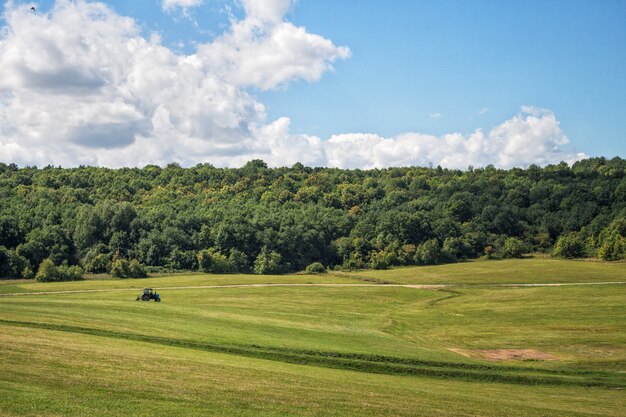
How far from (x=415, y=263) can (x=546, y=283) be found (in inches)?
1790

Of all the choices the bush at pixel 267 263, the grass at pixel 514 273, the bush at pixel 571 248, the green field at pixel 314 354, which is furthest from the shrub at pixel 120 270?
the bush at pixel 571 248

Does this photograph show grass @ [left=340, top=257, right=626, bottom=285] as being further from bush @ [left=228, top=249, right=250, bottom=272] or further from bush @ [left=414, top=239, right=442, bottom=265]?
bush @ [left=228, top=249, right=250, bottom=272]

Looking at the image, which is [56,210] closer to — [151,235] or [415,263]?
[151,235]

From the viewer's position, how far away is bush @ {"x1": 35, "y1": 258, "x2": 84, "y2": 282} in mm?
98938

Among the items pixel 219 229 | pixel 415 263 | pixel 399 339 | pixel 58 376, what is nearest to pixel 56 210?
pixel 219 229

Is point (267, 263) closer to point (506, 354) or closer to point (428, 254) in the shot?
point (428, 254)

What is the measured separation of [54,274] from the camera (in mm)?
100312

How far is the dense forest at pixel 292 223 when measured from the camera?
129 m

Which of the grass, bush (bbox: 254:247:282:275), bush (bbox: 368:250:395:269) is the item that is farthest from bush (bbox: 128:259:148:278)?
bush (bbox: 368:250:395:269)

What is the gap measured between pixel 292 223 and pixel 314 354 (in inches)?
4447

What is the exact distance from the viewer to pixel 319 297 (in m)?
78.4

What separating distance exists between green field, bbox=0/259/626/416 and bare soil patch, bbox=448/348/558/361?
403mm

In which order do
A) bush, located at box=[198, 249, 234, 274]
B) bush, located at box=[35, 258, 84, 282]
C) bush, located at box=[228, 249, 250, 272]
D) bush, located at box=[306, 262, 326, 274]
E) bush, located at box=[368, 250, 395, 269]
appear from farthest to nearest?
bush, located at box=[368, 250, 395, 269], bush, located at box=[228, 249, 250, 272], bush, located at box=[306, 262, 326, 274], bush, located at box=[198, 249, 234, 274], bush, located at box=[35, 258, 84, 282]

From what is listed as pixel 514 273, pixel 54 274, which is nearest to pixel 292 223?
pixel 514 273
